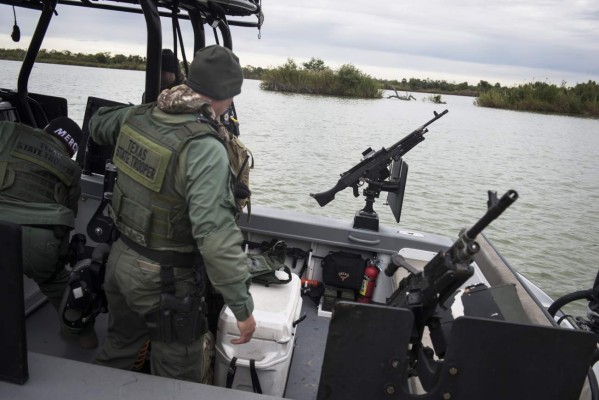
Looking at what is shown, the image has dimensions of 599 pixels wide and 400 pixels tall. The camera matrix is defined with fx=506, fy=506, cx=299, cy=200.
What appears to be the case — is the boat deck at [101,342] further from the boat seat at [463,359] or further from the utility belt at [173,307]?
the boat seat at [463,359]

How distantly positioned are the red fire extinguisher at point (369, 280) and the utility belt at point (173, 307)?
1654 mm

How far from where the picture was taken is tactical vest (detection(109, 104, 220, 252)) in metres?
1.76

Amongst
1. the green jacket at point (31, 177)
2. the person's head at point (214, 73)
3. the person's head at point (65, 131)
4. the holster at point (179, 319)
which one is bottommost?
the holster at point (179, 319)

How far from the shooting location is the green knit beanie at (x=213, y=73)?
5.88ft

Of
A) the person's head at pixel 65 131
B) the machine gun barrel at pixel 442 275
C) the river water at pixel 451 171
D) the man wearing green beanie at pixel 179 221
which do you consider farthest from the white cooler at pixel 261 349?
the river water at pixel 451 171

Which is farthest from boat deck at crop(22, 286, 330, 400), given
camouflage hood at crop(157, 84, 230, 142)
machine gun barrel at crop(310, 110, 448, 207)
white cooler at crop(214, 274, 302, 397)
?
camouflage hood at crop(157, 84, 230, 142)

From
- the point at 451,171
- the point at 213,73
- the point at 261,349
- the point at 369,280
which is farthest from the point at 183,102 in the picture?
the point at 451,171

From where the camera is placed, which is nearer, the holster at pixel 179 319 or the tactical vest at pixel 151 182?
the tactical vest at pixel 151 182

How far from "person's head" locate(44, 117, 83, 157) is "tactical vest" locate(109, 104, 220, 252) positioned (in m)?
0.71

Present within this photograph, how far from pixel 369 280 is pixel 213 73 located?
2.06 meters

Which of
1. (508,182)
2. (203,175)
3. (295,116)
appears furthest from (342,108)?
(203,175)

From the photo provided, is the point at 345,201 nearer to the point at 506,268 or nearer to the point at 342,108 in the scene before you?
the point at 506,268

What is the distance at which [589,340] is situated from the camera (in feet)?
4.79

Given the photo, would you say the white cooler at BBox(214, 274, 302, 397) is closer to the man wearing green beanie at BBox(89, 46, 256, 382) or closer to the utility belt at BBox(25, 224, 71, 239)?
the man wearing green beanie at BBox(89, 46, 256, 382)
